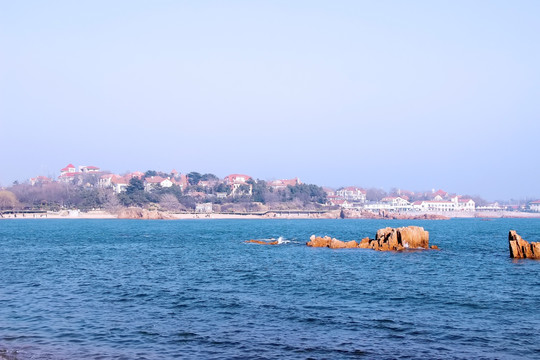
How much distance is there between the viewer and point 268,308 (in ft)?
81.7

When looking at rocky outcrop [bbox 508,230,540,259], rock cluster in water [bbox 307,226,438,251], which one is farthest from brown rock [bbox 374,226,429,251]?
rocky outcrop [bbox 508,230,540,259]

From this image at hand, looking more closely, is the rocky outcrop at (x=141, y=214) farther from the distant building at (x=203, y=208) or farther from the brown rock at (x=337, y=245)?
the brown rock at (x=337, y=245)

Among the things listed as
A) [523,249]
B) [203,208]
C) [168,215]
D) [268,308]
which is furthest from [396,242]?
[203,208]

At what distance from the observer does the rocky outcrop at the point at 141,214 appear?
516 feet

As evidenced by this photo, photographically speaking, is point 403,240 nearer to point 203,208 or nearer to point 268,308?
point 268,308

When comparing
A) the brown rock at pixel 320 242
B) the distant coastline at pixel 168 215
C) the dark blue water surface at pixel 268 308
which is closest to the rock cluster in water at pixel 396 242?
the brown rock at pixel 320 242

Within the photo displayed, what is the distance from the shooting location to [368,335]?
20047mm

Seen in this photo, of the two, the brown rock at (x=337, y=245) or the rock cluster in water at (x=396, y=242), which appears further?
the brown rock at (x=337, y=245)

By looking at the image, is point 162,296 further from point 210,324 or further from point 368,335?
point 368,335

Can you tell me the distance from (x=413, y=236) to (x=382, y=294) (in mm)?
27046

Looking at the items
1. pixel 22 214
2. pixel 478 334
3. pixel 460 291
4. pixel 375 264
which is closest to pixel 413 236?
pixel 375 264

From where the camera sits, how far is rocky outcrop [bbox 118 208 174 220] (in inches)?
6191

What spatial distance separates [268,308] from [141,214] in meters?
139

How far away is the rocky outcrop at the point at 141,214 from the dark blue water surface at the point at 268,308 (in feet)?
372
